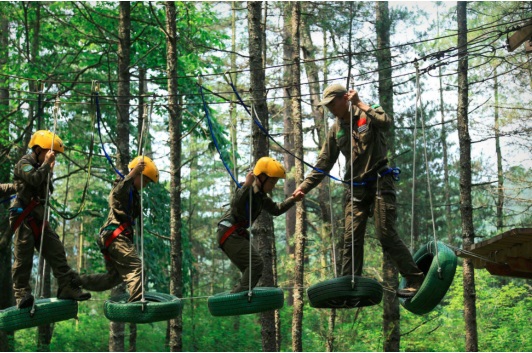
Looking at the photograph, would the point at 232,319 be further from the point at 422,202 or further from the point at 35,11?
the point at 35,11

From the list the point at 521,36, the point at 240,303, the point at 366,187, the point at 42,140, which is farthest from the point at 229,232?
the point at 521,36

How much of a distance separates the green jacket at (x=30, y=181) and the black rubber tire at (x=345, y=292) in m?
3.03

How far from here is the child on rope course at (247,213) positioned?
7.06 meters

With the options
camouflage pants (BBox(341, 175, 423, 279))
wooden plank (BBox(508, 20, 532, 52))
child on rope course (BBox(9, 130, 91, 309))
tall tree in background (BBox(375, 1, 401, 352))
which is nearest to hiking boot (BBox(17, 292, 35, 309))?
child on rope course (BBox(9, 130, 91, 309))

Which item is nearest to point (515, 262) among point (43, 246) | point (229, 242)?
point (229, 242)

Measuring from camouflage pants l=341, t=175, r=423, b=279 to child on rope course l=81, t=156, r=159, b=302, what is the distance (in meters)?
2.20

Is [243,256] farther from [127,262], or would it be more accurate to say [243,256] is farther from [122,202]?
[122,202]

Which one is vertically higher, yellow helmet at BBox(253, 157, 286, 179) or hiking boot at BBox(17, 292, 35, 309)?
yellow helmet at BBox(253, 157, 286, 179)

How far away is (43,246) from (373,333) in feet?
45.0

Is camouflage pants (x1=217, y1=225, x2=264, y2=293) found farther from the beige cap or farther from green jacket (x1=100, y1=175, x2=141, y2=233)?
the beige cap

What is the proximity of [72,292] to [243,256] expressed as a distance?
1928 mm

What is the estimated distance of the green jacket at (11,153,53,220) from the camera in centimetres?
700

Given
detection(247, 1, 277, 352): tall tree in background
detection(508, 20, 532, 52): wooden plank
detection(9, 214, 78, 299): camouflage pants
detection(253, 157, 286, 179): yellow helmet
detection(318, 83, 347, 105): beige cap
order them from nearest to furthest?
detection(318, 83, 347, 105): beige cap
detection(253, 157, 286, 179): yellow helmet
detection(9, 214, 78, 299): camouflage pants
detection(508, 20, 532, 52): wooden plank
detection(247, 1, 277, 352): tall tree in background

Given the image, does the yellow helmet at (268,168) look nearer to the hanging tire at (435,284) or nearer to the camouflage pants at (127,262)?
the camouflage pants at (127,262)
